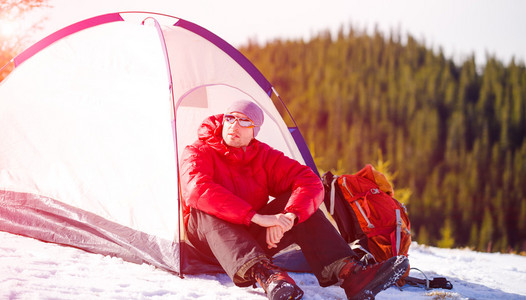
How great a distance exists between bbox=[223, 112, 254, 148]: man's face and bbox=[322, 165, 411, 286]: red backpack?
34.8 inches

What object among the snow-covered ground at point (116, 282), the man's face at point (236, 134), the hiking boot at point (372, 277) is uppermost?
the man's face at point (236, 134)

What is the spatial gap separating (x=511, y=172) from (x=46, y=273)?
68.8 metres

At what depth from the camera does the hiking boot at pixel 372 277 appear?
7.41 feet

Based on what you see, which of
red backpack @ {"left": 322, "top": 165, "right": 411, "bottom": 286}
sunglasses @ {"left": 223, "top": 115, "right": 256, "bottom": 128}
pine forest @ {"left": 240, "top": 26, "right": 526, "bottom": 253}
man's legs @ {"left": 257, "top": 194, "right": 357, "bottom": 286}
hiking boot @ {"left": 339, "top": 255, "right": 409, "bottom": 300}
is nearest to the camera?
hiking boot @ {"left": 339, "top": 255, "right": 409, "bottom": 300}

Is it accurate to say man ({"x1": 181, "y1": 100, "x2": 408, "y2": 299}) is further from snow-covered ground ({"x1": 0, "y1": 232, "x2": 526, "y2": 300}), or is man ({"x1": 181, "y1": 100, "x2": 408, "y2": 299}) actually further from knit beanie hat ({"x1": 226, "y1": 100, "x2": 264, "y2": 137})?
snow-covered ground ({"x1": 0, "y1": 232, "x2": 526, "y2": 300})

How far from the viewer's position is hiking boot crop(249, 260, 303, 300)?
214cm

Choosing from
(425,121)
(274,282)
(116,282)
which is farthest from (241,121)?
(425,121)

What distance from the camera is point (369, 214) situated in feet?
10.7

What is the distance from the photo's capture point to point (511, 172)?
200ft

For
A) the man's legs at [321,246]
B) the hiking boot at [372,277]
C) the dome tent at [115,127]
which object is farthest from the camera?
the dome tent at [115,127]

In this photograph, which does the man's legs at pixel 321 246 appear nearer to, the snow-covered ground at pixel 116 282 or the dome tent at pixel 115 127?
the snow-covered ground at pixel 116 282

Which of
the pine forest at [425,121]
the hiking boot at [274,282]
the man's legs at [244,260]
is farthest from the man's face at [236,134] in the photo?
the pine forest at [425,121]

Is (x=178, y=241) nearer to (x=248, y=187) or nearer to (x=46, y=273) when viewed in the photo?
(x=248, y=187)

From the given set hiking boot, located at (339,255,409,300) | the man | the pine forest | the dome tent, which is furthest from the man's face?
the pine forest
